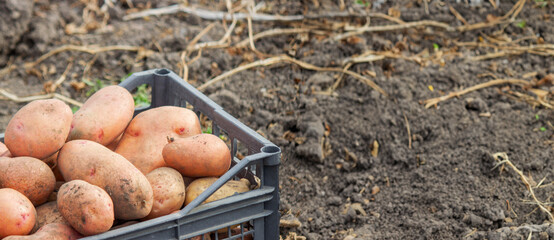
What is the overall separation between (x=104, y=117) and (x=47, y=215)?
0.34m

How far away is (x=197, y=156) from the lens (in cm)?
159

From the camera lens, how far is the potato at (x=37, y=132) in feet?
5.01

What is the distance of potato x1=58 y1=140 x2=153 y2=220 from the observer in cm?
142

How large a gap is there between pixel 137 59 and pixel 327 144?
134 centimetres

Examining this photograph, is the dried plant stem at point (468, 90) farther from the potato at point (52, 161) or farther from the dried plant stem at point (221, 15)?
the potato at point (52, 161)

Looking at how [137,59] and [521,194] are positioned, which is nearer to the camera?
[521,194]

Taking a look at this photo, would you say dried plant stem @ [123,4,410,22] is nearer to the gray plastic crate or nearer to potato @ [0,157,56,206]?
the gray plastic crate

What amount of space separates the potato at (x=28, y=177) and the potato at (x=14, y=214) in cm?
5

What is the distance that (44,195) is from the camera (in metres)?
1.51

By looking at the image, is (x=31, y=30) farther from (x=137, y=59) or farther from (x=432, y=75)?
(x=432, y=75)

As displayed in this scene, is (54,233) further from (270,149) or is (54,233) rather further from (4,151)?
(270,149)

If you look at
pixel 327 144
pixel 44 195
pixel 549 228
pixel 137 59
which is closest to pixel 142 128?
pixel 44 195

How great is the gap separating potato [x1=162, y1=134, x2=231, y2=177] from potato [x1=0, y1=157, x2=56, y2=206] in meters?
0.31

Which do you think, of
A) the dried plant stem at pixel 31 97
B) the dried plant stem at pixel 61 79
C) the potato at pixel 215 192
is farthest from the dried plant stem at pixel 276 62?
the potato at pixel 215 192
